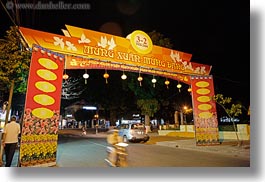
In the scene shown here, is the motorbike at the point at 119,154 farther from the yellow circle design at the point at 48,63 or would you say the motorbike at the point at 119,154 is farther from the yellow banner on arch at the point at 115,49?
the yellow banner on arch at the point at 115,49

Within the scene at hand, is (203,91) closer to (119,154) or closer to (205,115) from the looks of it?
(205,115)

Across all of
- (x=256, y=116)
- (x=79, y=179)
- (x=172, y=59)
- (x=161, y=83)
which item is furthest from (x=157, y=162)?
(x=161, y=83)

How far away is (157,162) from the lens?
8.01 meters

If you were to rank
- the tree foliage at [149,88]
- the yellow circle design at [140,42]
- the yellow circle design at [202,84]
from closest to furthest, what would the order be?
the yellow circle design at [140,42] → the yellow circle design at [202,84] → the tree foliage at [149,88]

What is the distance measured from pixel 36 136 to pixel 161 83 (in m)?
14.3

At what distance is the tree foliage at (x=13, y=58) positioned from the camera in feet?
28.5

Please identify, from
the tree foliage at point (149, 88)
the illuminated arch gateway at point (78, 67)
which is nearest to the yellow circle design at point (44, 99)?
the illuminated arch gateway at point (78, 67)

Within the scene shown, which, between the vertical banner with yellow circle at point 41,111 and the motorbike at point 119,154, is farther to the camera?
the vertical banner with yellow circle at point 41,111

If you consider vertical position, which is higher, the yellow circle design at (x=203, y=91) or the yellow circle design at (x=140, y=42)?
the yellow circle design at (x=140, y=42)

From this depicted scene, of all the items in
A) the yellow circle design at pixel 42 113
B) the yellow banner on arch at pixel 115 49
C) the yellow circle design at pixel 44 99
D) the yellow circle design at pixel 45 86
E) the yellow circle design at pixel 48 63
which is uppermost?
the yellow banner on arch at pixel 115 49

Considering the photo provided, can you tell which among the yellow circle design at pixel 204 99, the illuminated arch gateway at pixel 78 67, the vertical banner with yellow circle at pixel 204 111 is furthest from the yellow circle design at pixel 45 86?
the yellow circle design at pixel 204 99

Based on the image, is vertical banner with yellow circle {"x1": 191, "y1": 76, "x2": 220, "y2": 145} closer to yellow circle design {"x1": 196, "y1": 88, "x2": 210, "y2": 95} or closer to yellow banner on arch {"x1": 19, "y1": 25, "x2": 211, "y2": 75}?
yellow circle design {"x1": 196, "y1": 88, "x2": 210, "y2": 95}

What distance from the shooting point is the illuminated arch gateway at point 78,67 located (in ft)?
22.8

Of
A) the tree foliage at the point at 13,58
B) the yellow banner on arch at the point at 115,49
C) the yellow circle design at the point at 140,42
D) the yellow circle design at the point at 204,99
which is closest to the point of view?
the tree foliage at the point at 13,58
